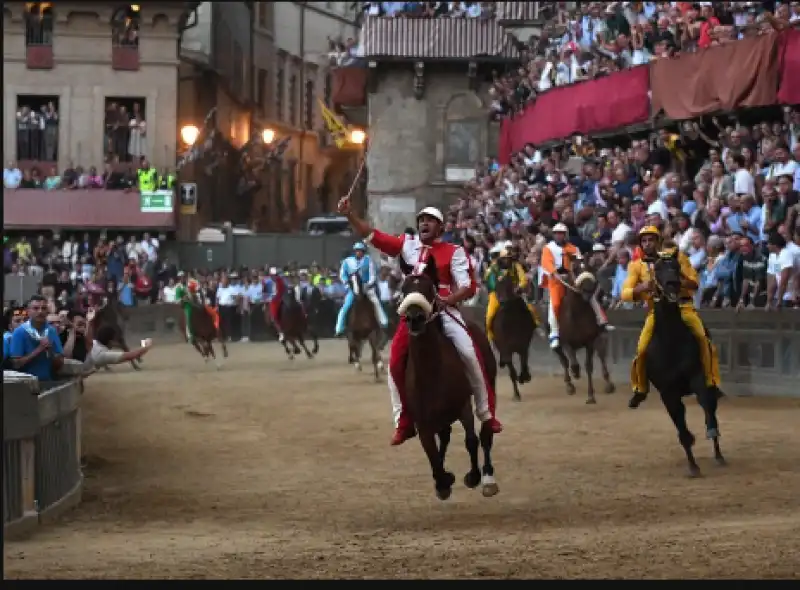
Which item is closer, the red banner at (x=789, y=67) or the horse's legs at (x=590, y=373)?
the horse's legs at (x=590, y=373)

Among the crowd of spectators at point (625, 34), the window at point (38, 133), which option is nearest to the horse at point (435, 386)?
the crowd of spectators at point (625, 34)

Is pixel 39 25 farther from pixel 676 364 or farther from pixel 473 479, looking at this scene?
pixel 473 479

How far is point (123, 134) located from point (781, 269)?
1372 inches

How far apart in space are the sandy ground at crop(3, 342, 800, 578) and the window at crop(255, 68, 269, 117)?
50.0 metres

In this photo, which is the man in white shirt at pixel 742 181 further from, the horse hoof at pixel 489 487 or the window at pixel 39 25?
the window at pixel 39 25

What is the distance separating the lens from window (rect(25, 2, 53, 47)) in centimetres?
5303

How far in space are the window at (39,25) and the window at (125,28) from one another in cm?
205

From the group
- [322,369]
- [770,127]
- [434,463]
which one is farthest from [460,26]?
[434,463]

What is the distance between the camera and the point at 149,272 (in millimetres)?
48125

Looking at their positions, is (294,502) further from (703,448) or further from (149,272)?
(149,272)

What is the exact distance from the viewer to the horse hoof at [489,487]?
41.3ft

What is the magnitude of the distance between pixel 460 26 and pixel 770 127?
23990 millimetres

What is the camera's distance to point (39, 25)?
53.2 m

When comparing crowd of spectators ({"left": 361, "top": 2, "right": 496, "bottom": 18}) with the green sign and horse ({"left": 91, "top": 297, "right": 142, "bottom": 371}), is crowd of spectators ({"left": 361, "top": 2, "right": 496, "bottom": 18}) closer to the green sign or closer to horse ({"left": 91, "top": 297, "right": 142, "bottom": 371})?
the green sign
